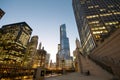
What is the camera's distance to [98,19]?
57.7 m

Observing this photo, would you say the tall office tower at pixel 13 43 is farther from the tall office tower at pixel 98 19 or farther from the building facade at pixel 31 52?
the tall office tower at pixel 98 19

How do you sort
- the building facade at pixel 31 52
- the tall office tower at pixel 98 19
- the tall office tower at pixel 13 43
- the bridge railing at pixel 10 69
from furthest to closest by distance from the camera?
the building facade at pixel 31 52 → the tall office tower at pixel 13 43 → the tall office tower at pixel 98 19 → the bridge railing at pixel 10 69

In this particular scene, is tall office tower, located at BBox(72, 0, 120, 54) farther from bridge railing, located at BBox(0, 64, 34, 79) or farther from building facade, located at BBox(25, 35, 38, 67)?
building facade, located at BBox(25, 35, 38, 67)

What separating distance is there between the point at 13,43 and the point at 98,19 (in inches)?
3876

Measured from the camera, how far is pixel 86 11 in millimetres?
64500

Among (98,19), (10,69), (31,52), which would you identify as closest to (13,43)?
(31,52)

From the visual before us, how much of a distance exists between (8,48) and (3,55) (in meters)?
9.32

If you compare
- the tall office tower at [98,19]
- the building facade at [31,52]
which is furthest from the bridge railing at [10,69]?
the building facade at [31,52]

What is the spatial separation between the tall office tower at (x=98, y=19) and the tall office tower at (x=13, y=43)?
8365 cm

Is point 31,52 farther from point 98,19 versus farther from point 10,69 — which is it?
point 10,69

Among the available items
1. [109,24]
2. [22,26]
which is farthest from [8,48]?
[109,24]

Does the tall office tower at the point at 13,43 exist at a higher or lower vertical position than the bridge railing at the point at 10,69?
higher

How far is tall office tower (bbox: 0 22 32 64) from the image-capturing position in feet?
321

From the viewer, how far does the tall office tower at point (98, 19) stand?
5100cm
